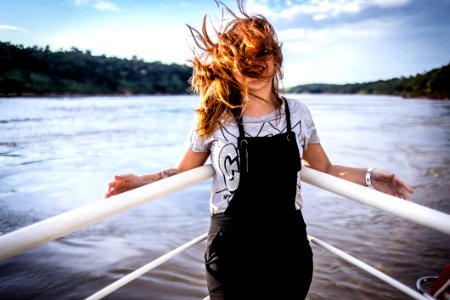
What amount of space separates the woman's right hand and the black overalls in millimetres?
448

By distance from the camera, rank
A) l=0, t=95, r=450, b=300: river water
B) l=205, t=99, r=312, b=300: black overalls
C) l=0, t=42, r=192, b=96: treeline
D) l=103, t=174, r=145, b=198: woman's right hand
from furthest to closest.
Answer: l=0, t=42, r=192, b=96: treeline, l=0, t=95, r=450, b=300: river water, l=205, t=99, r=312, b=300: black overalls, l=103, t=174, r=145, b=198: woman's right hand

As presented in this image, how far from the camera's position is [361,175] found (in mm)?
1672

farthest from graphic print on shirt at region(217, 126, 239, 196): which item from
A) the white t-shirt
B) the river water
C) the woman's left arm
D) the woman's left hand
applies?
the river water

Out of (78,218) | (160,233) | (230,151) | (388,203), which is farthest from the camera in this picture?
(160,233)

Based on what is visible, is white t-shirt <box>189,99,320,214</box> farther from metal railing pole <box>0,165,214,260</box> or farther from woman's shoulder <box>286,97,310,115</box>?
metal railing pole <box>0,165,214,260</box>

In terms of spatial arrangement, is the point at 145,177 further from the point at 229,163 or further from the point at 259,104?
the point at 259,104

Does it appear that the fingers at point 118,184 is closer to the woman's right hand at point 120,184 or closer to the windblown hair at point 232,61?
the woman's right hand at point 120,184

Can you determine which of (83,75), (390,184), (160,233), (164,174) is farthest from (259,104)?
(83,75)


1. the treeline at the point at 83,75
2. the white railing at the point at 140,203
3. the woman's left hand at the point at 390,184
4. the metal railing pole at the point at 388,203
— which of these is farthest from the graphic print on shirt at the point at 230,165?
the treeline at the point at 83,75

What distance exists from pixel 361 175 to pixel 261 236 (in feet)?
2.17

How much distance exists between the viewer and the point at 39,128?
648 inches

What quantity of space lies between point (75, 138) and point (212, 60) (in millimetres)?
13900

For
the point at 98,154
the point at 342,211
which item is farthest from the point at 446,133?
the point at 98,154

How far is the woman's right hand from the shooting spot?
134cm
